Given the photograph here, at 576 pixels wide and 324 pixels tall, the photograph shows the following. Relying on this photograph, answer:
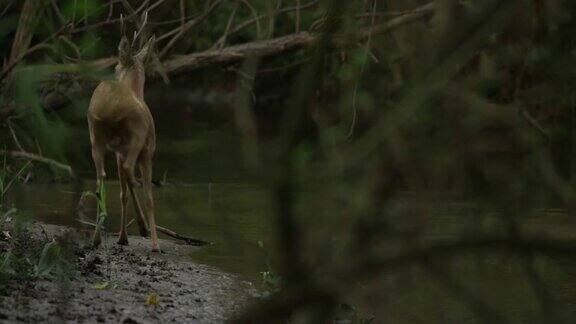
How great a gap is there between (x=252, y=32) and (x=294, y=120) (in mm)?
15653

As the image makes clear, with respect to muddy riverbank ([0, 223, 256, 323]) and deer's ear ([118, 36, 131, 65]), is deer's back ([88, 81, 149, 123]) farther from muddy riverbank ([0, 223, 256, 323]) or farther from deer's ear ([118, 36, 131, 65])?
muddy riverbank ([0, 223, 256, 323])

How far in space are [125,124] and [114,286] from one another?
1905mm

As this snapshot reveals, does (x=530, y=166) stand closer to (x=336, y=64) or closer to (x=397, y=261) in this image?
Answer: (x=397, y=261)

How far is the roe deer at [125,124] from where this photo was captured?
937 cm

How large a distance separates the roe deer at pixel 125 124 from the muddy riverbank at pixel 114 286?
50 centimetres

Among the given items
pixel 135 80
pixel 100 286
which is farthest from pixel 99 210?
pixel 100 286

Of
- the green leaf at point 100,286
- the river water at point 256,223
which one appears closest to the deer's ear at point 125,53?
the river water at point 256,223

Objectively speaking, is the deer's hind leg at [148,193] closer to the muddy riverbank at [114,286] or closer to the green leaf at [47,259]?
the muddy riverbank at [114,286]

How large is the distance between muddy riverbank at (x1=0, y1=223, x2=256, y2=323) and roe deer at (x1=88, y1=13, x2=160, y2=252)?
496 mm

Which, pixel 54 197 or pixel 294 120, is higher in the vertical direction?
pixel 294 120

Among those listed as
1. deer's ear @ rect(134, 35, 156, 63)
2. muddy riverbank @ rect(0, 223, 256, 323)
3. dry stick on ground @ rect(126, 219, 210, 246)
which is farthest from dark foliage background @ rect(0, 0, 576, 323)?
dry stick on ground @ rect(126, 219, 210, 246)

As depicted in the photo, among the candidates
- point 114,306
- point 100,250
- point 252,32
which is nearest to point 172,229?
point 100,250

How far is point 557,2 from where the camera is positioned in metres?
3.06

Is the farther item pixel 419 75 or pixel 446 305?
pixel 446 305
